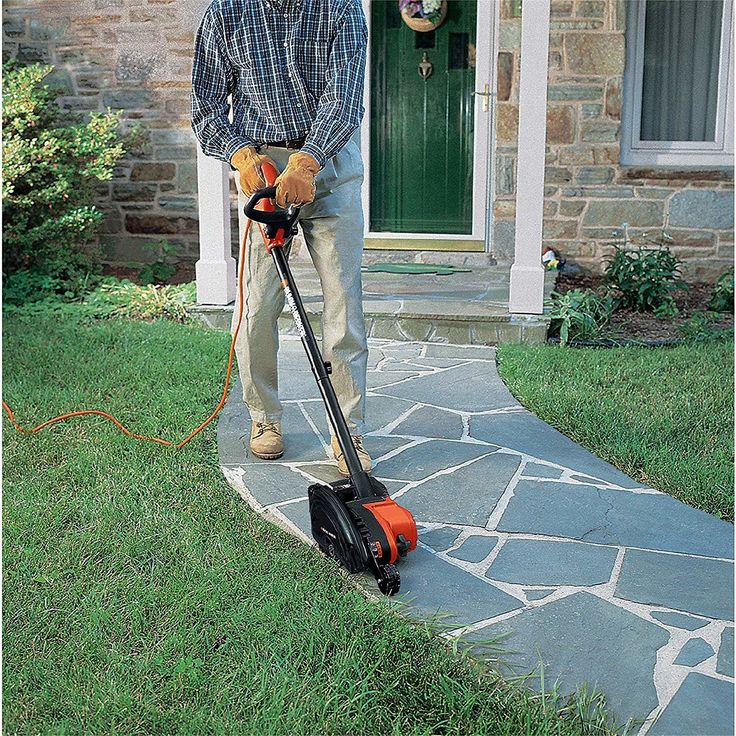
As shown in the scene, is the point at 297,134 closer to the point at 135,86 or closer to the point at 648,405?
the point at 648,405

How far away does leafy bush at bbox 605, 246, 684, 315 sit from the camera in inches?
238

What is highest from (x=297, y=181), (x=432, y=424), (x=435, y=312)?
(x=297, y=181)

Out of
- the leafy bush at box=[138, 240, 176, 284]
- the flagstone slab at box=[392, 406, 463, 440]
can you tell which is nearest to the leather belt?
the flagstone slab at box=[392, 406, 463, 440]

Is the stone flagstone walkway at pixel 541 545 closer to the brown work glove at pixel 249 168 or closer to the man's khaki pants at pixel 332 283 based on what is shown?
the man's khaki pants at pixel 332 283

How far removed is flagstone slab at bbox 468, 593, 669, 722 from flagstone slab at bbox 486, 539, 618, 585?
0.37 ft

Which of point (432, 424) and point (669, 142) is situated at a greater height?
point (669, 142)

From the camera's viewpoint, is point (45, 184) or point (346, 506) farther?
point (45, 184)

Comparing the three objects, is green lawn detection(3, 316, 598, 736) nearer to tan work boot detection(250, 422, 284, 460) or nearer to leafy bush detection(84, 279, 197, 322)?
tan work boot detection(250, 422, 284, 460)

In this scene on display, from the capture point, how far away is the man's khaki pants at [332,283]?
3.23 meters

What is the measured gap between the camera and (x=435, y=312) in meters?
5.44

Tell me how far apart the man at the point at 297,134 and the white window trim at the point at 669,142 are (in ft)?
14.0

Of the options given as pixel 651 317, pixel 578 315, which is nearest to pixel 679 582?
pixel 578 315

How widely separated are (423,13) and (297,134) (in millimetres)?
4166

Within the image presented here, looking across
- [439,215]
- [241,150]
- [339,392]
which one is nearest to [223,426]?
[339,392]
